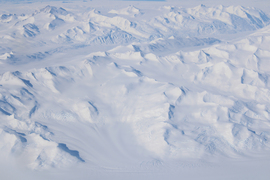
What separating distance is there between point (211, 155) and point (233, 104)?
84.6 feet

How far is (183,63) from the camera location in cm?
14488

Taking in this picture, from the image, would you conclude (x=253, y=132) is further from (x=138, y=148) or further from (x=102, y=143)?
(x=102, y=143)

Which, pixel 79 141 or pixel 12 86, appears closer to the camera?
pixel 79 141

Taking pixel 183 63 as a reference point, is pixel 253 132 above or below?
above

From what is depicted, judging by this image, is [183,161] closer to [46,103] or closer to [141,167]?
[141,167]

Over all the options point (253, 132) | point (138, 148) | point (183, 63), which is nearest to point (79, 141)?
point (138, 148)

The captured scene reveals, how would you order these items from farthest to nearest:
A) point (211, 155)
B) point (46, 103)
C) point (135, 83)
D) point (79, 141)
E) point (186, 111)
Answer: point (135, 83), point (46, 103), point (186, 111), point (79, 141), point (211, 155)

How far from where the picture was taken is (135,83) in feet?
368

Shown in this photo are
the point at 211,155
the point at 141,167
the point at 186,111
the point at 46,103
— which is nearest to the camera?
the point at 141,167

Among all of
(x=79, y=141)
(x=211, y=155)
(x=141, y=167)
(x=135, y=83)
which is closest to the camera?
(x=141, y=167)

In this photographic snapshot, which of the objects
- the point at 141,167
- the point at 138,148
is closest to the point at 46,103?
the point at 138,148

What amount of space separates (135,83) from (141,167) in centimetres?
4422

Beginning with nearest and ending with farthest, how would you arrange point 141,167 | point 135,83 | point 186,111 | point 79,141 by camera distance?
point 141,167
point 79,141
point 186,111
point 135,83

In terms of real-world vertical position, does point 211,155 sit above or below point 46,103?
above
